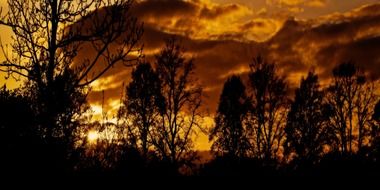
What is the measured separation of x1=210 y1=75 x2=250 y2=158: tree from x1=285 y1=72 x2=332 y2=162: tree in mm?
3912

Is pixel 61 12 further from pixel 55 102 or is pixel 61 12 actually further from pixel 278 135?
pixel 278 135

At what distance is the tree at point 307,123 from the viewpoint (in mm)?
46656

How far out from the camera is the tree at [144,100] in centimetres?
3897

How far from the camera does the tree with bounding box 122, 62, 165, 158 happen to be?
1534 inches

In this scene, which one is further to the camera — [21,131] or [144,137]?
[144,137]

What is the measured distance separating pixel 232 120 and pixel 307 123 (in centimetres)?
690

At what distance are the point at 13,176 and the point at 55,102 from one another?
233 cm

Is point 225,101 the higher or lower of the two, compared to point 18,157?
higher

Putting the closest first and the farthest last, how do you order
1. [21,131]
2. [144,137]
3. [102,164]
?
[21,131], [102,164], [144,137]

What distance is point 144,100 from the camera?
4119 cm

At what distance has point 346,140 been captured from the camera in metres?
50.5

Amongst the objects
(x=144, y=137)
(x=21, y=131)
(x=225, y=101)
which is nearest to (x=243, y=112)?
(x=225, y=101)

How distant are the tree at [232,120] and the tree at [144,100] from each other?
6304 mm

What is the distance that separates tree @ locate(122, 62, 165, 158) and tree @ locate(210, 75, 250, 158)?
20.7 feet
